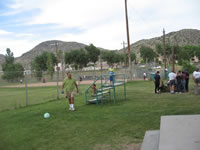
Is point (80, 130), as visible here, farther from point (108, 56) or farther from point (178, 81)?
point (108, 56)

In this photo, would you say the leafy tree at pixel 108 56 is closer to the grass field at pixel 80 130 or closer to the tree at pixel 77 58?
the tree at pixel 77 58

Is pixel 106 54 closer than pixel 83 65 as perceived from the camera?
No

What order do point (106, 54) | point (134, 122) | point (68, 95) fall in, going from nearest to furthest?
point (134, 122), point (68, 95), point (106, 54)

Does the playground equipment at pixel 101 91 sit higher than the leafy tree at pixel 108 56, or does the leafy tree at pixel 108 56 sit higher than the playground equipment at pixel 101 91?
the leafy tree at pixel 108 56

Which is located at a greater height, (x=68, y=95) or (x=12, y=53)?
(x=12, y=53)

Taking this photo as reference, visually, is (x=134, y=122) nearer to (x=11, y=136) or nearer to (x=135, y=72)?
(x=11, y=136)

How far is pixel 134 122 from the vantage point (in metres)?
8.23

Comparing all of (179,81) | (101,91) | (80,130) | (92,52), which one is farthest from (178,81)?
(92,52)

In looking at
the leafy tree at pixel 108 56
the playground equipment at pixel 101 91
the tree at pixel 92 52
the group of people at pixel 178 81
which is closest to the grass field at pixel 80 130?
the playground equipment at pixel 101 91

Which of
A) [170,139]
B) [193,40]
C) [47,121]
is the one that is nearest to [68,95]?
[47,121]

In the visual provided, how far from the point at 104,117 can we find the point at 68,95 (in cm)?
286

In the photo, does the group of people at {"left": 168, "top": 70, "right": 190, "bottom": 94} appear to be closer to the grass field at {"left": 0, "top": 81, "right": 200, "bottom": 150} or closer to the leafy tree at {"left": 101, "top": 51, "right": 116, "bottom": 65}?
the grass field at {"left": 0, "top": 81, "right": 200, "bottom": 150}

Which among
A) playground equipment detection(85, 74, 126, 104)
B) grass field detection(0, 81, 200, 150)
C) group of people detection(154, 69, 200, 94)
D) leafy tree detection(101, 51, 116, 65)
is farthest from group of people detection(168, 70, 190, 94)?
leafy tree detection(101, 51, 116, 65)

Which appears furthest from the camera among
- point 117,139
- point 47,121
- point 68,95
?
point 68,95
